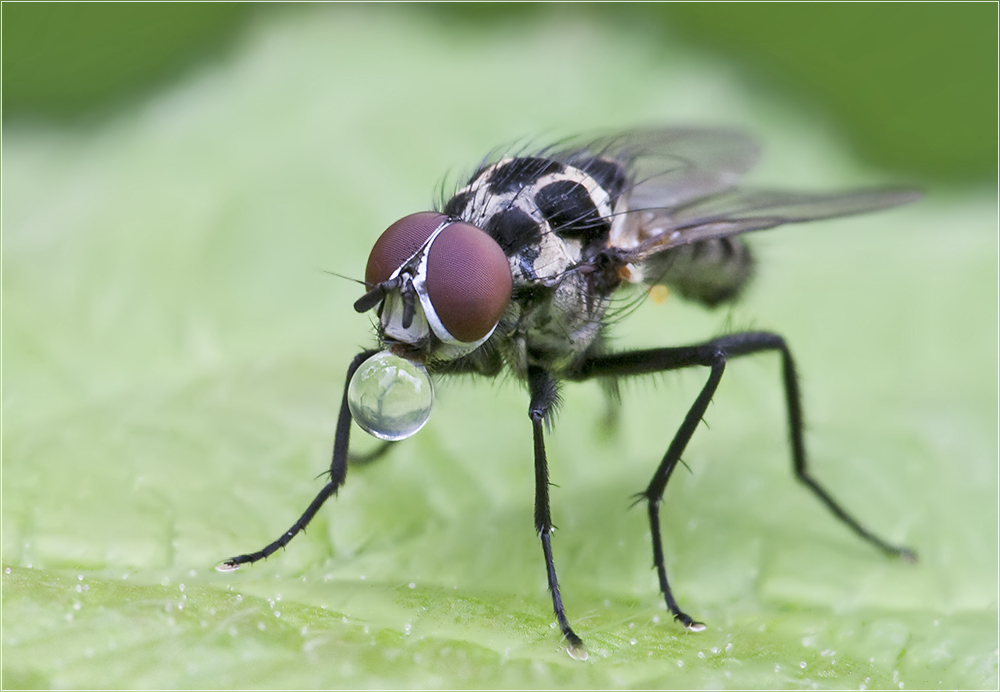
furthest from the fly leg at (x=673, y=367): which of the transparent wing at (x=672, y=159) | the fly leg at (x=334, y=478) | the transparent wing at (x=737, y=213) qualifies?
the fly leg at (x=334, y=478)

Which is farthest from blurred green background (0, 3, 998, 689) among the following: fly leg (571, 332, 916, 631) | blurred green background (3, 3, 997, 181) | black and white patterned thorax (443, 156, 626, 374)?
black and white patterned thorax (443, 156, 626, 374)

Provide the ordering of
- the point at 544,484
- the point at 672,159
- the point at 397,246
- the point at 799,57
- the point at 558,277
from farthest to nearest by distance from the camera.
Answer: the point at 799,57, the point at 672,159, the point at 558,277, the point at 544,484, the point at 397,246

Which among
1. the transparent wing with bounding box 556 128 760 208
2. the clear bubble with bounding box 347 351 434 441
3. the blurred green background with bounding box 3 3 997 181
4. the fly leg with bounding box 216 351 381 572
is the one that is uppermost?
the blurred green background with bounding box 3 3 997 181

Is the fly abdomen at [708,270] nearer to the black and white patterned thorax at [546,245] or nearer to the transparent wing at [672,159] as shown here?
the transparent wing at [672,159]

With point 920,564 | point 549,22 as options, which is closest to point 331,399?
point 920,564

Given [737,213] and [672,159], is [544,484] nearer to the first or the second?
[737,213]

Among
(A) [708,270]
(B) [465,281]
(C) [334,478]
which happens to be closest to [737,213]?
(A) [708,270]

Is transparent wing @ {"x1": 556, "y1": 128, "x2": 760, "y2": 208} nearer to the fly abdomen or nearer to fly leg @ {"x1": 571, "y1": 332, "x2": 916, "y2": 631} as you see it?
the fly abdomen
